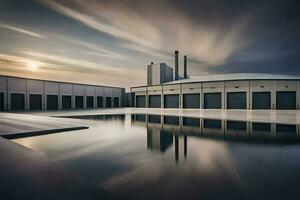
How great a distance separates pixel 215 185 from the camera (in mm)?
3312

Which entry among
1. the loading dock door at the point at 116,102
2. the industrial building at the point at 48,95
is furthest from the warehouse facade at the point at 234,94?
the industrial building at the point at 48,95

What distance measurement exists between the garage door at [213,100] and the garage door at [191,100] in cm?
175

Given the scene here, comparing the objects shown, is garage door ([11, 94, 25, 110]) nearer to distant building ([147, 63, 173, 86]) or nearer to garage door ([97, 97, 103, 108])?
garage door ([97, 97, 103, 108])

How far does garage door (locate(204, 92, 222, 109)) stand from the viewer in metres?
34.6

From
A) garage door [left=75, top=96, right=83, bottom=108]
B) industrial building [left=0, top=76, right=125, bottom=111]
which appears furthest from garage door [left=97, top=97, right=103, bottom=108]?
garage door [left=75, top=96, right=83, bottom=108]

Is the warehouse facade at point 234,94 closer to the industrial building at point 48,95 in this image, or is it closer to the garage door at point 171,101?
the garage door at point 171,101

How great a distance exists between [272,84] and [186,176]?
35.1 meters

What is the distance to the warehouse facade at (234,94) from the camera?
98.5ft

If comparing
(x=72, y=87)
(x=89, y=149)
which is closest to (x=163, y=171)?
(x=89, y=149)

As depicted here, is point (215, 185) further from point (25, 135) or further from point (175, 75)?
point (175, 75)

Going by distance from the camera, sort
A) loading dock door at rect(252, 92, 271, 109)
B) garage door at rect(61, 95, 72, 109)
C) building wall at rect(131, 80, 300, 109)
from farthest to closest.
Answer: garage door at rect(61, 95, 72, 109) → loading dock door at rect(252, 92, 271, 109) → building wall at rect(131, 80, 300, 109)

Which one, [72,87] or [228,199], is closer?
[228,199]

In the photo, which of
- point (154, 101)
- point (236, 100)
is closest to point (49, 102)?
point (154, 101)

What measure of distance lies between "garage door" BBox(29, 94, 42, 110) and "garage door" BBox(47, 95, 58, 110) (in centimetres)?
164
